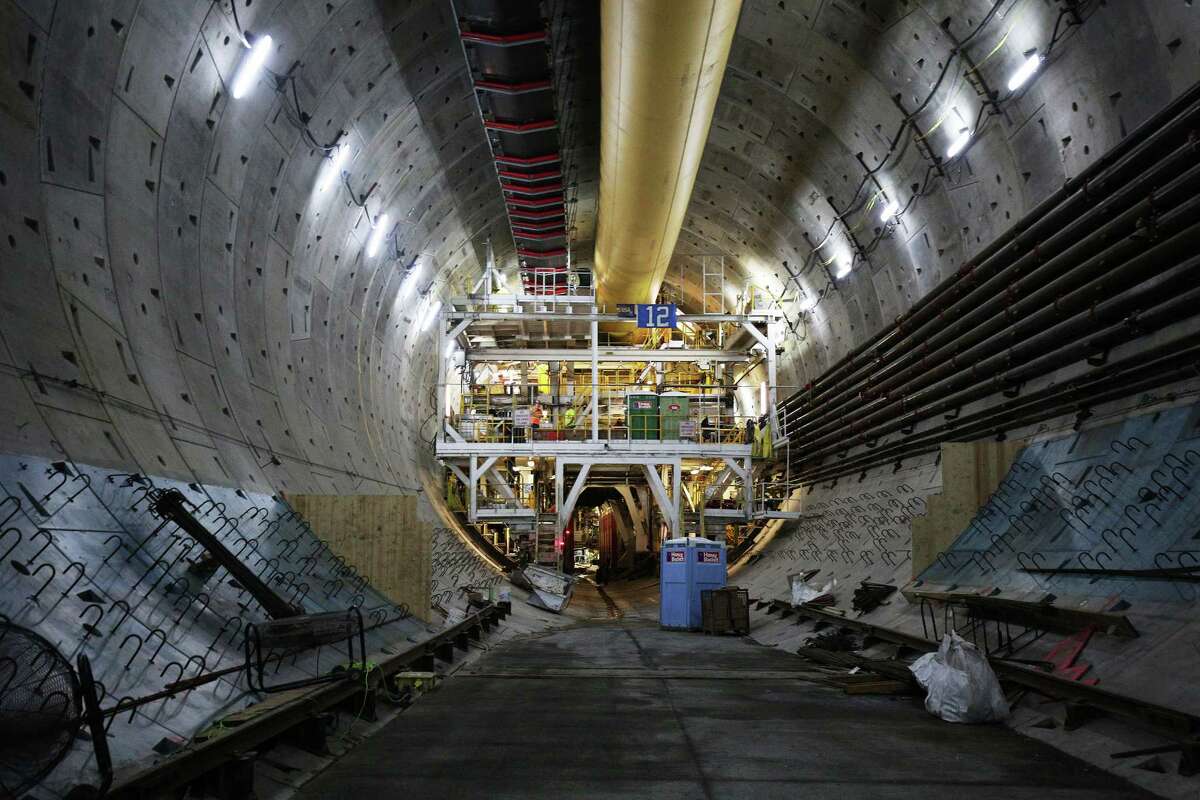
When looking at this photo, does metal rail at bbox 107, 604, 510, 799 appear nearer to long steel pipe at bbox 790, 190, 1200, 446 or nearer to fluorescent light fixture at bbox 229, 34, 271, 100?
fluorescent light fixture at bbox 229, 34, 271, 100

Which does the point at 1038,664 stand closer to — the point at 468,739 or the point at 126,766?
the point at 468,739

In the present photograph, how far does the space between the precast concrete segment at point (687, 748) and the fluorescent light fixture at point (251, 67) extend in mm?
6466

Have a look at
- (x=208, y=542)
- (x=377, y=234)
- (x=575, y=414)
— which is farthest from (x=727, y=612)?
(x=575, y=414)

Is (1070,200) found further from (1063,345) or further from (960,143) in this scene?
(960,143)

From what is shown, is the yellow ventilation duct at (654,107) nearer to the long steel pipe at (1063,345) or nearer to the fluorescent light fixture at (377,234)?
the fluorescent light fixture at (377,234)

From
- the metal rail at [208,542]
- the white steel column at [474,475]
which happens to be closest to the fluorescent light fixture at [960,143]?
the metal rail at [208,542]

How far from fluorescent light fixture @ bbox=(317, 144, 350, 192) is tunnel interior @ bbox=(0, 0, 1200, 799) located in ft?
0.21

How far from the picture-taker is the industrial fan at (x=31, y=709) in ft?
11.8

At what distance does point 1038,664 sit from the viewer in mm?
6711

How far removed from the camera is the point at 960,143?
11594 millimetres

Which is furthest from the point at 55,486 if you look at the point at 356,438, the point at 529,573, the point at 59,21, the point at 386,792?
the point at 529,573

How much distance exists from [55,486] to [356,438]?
8.78 metres

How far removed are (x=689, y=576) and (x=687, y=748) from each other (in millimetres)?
9675

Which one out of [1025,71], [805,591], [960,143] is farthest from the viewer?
[805,591]
